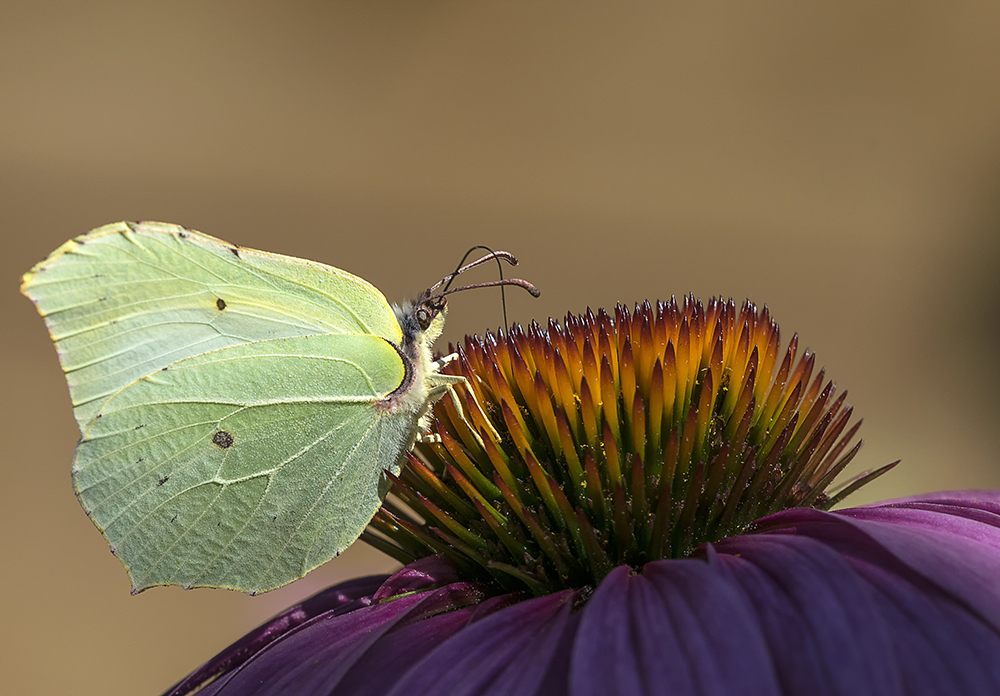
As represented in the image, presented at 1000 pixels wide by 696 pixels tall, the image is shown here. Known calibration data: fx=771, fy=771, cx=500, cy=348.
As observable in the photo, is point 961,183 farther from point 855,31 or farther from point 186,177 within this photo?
point 186,177

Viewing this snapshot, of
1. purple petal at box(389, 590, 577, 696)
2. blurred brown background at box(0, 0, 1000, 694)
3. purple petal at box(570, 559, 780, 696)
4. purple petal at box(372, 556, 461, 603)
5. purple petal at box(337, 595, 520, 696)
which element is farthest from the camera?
blurred brown background at box(0, 0, 1000, 694)

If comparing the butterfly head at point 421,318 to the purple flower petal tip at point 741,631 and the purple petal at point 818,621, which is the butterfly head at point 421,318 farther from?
the purple petal at point 818,621

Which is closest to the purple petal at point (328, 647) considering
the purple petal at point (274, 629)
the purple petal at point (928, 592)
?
the purple petal at point (274, 629)

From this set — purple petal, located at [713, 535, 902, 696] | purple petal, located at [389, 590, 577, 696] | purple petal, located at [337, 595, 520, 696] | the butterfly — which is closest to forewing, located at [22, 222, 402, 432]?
the butterfly

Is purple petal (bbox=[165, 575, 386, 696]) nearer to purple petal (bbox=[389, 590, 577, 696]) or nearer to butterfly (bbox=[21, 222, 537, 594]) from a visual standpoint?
butterfly (bbox=[21, 222, 537, 594])

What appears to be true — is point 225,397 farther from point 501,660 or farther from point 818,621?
point 818,621

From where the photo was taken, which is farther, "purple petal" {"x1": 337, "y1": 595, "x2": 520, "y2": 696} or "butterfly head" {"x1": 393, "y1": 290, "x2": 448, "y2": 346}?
Answer: "butterfly head" {"x1": 393, "y1": 290, "x2": 448, "y2": 346}

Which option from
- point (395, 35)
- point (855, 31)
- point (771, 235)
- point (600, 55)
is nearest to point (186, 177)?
point (395, 35)

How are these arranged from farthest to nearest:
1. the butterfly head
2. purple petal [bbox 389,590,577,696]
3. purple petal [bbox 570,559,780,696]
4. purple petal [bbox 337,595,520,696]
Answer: the butterfly head < purple petal [bbox 337,595,520,696] < purple petal [bbox 389,590,577,696] < purple petal [bbox 570,559,780,696]
